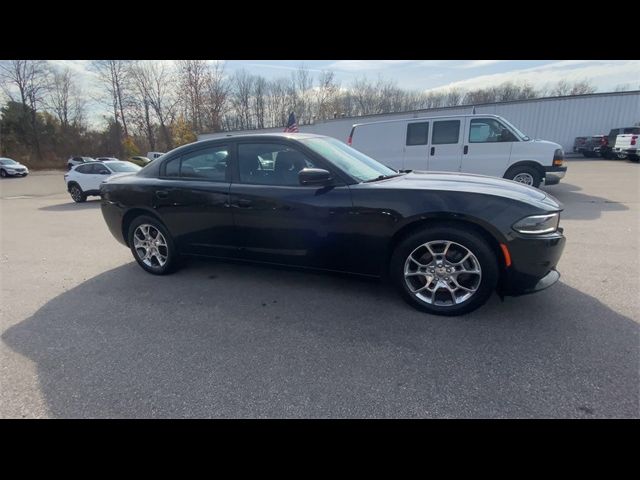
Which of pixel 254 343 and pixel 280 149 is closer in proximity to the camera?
pixel 254 343

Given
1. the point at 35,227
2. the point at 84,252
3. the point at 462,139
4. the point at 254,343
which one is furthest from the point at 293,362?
the point at 35,227

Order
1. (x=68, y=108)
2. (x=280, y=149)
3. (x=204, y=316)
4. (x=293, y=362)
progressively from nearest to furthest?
(x=293, y=362)
(x=204, y=316)
(x=280, y=149)
(x=68, y=108)

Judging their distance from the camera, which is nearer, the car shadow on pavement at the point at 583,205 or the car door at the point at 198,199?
the car door at the point at 198,199

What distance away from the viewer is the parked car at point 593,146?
67.3 feet

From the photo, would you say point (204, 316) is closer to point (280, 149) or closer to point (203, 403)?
point (203, 403)

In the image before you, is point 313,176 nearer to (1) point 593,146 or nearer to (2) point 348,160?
(2) point 348,160

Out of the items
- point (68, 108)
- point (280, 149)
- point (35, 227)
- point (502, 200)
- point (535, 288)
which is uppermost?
point (68, 108)

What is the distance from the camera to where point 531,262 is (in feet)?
8.77

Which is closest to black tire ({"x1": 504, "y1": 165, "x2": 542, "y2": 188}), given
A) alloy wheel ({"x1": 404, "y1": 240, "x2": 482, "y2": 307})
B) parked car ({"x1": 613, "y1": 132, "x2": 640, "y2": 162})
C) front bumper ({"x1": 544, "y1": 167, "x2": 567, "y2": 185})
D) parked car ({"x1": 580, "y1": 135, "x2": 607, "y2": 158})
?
front bumper ({"x1": 544, "y1": 167, "x2": 567, "y2": 185})

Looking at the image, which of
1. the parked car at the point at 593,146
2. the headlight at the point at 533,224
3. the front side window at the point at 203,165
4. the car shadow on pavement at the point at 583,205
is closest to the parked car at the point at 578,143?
the parked car at the point at 593,146

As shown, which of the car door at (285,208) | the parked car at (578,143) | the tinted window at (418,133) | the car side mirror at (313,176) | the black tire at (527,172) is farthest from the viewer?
the parked car at (578,143)

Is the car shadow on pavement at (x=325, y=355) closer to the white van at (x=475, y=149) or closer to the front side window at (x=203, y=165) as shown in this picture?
the front side window at (x=203, y=165)

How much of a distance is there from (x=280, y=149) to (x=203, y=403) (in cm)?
240

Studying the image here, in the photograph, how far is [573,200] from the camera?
8172 mm
